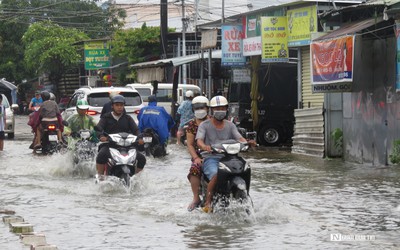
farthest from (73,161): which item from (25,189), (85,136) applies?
(25,189)

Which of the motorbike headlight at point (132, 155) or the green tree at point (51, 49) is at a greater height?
the green tree at point (51, 49)

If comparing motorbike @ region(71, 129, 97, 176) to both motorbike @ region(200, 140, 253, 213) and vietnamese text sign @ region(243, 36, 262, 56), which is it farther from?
vietnamese text sign @ region(243, 36, 262, 56)

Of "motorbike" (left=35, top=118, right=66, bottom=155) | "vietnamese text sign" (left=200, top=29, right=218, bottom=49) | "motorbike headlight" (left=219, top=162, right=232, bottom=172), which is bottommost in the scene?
"motorbike" (left=35, top=118, right=66, bottom=155)

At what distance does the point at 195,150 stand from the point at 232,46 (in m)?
16.7

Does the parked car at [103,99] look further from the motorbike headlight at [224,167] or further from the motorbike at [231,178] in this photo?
the motorbike headlight at [224,167]

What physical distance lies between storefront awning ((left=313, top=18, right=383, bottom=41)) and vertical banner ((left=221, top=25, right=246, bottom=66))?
285 inches

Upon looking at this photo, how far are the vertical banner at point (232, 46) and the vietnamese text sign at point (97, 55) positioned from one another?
2488 centimetres

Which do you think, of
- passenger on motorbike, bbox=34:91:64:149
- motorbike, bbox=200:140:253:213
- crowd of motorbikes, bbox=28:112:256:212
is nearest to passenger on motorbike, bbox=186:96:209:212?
crowd of motorbikes, bbox=28:112:256:212

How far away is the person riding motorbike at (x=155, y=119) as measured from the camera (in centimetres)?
2147

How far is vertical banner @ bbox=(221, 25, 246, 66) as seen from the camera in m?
27.7

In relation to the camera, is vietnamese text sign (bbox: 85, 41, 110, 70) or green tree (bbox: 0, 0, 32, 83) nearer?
vietnamese text sign (bbox: 85, 41, 110, 70)

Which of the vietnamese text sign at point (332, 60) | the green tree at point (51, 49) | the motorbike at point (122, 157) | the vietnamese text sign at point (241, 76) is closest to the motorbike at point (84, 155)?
the motorbike at point (122, 157)

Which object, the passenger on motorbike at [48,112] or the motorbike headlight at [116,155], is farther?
the passenger on motorbike at [48,112]

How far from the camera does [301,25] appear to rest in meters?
24.1
